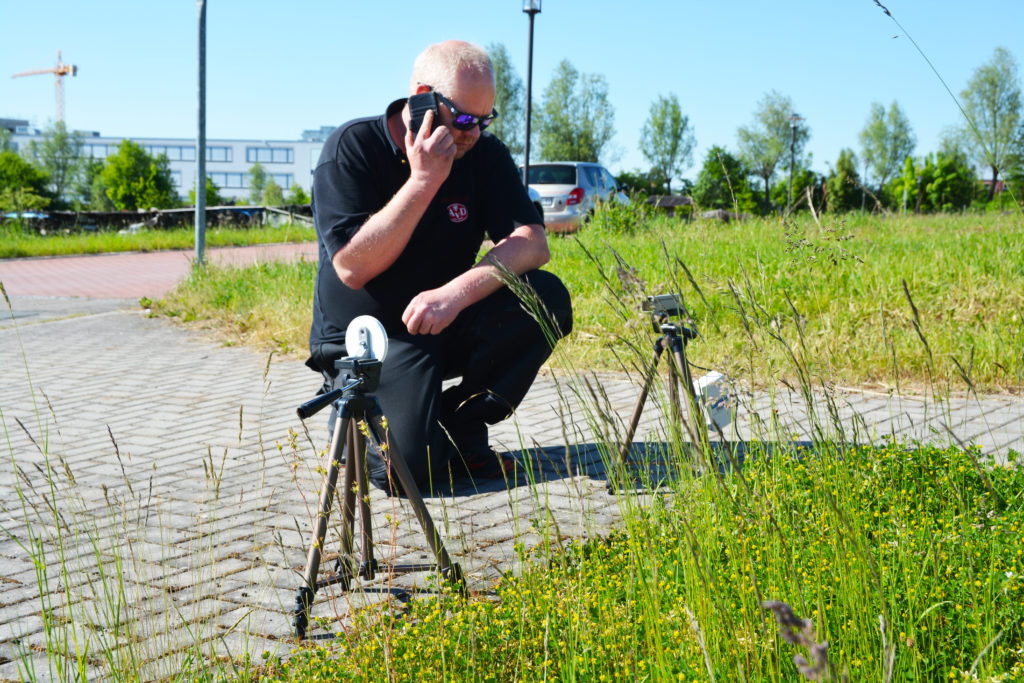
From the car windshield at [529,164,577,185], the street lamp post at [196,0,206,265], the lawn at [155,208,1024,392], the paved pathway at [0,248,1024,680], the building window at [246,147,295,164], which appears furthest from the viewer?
the building window at [246,147,295,164]

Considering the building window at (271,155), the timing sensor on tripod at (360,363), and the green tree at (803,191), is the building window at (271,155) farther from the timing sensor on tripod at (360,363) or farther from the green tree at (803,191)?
the timing sensor on tripod at (360,363)

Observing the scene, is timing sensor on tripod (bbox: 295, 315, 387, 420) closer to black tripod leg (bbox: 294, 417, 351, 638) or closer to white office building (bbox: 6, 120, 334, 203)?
black tripod leg (bbox: 294, 417, 351, 638)

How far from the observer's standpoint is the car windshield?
19.5 m

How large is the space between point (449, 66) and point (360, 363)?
123cm

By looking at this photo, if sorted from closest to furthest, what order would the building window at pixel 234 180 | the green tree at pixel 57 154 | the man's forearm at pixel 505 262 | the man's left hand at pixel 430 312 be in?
1. the man's left hand at pixel 430 312
2. the man's forearm at pixel 505 262
3. the green tree at pixel 57 154
4. the building window at pixel 234 180

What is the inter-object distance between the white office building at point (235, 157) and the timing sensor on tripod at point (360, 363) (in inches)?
5282

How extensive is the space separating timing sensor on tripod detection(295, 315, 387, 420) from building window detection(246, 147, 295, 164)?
139511mm

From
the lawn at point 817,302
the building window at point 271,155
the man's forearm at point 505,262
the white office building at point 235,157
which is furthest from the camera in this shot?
the building window at point 271,155

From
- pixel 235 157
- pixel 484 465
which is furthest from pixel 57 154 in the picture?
pixel 484 465

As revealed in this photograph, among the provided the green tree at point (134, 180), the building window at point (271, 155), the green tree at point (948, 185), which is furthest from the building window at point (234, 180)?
the green tree at point (948, 185)

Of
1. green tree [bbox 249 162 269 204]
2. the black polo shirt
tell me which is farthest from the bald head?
green tree [bbox 249 162 269 204]

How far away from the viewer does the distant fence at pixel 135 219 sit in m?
24.0

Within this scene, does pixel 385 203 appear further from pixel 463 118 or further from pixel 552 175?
pixel 552 175

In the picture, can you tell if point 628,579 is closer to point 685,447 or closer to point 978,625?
point 685,447
